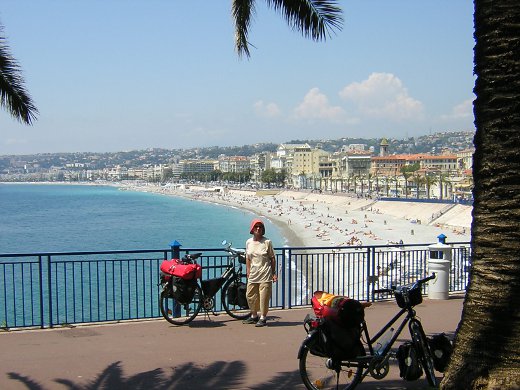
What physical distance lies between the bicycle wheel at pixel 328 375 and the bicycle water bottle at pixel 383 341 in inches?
9.6

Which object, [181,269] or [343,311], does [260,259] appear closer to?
[181,269]

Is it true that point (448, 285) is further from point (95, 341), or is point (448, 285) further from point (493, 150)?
point (493, 150)

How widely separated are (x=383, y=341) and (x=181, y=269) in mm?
3328

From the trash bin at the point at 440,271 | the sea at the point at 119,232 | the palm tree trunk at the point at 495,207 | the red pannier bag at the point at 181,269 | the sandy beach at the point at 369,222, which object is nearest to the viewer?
the palm tree trunk at the point at 495,207

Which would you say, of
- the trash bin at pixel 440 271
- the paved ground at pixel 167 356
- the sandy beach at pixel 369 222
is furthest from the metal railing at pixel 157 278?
the sandy beach at pixel 369 222

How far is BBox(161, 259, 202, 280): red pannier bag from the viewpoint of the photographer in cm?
783

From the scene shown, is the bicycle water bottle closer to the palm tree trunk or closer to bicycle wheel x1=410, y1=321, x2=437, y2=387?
bicycle wheel x1=410, y1=321, x2=437, y2=387

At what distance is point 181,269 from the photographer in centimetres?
786

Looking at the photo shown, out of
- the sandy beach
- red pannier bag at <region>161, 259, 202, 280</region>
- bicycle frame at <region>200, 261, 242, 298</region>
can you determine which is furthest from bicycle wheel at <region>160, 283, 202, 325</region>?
the sandy beach

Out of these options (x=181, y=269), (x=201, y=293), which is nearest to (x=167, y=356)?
(x=181, y=269)

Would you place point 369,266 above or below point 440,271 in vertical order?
above

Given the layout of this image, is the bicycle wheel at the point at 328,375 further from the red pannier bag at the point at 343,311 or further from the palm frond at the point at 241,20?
the palm frond at the point at 241,20

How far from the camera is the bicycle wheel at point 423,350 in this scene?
5203 mm

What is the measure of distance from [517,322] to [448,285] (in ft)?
22.2
